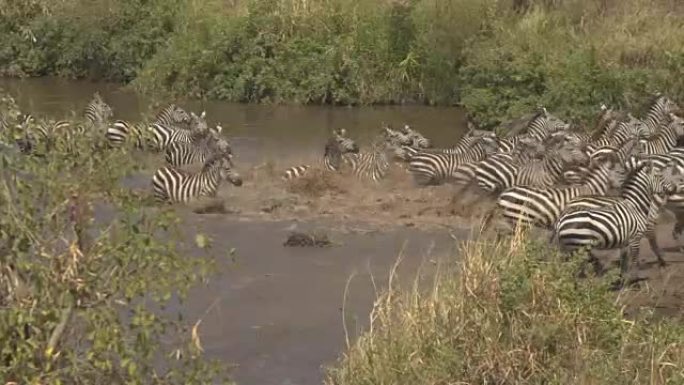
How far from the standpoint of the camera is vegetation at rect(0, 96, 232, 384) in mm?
5246

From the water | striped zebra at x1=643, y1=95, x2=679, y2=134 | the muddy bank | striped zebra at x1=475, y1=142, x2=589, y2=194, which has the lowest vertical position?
the muddy bank

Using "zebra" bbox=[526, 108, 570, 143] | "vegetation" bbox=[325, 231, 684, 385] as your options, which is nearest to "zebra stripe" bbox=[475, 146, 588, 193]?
"zebra" bbox=[526, 108, 570, 143]

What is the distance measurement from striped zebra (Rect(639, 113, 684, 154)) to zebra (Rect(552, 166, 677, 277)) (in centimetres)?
431

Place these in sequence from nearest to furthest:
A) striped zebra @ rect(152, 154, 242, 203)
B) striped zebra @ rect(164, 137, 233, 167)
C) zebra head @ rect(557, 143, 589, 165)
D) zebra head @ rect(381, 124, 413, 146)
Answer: zebra head @ rect(557, 143, 589, 165), striped zebra @ rect(152, 154, 242, 203), striped zebra @ rect(164, 137, 233, 167), zebra head @ rect(381, 124, 413, 146)

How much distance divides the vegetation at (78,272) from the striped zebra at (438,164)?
10.2 meters

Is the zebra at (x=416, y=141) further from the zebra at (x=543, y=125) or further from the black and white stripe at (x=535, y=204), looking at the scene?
the black and white stripe at (x=535, y=204)

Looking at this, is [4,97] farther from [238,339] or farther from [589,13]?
[589,13]

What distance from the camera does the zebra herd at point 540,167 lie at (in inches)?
425

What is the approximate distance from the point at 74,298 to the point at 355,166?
11.0 m

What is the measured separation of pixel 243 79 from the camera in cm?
2472

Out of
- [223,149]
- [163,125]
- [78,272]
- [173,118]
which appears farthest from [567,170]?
[78,272]

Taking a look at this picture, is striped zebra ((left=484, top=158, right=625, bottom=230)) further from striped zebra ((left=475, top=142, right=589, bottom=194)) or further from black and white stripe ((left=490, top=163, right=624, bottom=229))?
striped zebra ((left=475, top=142, right=589, bottom=194))

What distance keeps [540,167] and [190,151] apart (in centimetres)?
525

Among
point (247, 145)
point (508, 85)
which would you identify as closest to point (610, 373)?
point (247, 145)
